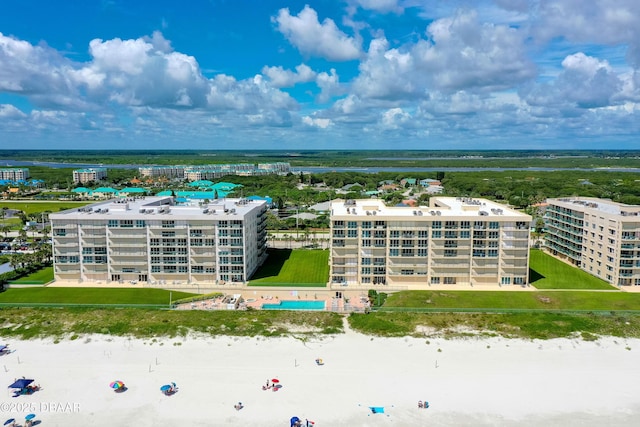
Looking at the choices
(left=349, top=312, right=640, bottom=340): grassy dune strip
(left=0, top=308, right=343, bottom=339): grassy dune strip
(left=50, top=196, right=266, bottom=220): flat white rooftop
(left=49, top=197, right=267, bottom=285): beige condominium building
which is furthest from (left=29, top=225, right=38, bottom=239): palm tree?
(left=349, top=312, right=640, bottom=340): grassy dune strip

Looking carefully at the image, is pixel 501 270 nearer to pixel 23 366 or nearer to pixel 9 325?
pixel 23 366

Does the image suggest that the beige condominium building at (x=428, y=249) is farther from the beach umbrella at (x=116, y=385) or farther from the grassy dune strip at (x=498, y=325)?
the beach umbrella at (x=116, y=385)

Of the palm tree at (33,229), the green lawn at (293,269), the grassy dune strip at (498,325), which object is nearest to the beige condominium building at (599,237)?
the grassy dune strip at (498,325)

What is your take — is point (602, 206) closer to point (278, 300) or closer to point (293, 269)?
point (293, 269)

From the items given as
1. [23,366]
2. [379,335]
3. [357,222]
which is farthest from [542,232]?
[23,366]

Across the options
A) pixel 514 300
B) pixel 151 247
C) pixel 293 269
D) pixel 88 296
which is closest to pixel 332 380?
pixel 514 300
